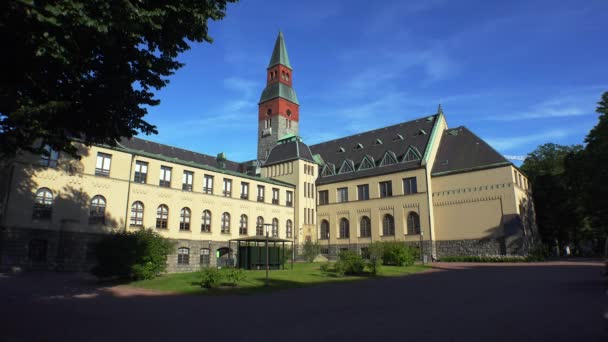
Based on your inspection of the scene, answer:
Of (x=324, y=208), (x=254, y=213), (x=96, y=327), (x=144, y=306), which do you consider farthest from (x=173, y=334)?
(x=324, y=208)

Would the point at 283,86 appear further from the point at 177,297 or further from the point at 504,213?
the point at 177,297

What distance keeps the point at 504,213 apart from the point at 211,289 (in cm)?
3304

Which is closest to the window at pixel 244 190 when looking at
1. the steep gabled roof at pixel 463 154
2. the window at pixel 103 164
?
the window at pixel 103 164

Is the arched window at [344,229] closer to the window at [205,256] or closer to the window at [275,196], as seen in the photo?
the window at [275,196]

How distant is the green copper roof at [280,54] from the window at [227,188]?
34420 mm

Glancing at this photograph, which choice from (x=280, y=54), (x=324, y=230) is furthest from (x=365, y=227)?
(x=280, y=54)

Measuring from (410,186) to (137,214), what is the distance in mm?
30254

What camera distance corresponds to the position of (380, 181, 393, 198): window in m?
49.5

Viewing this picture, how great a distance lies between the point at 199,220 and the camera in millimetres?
42625

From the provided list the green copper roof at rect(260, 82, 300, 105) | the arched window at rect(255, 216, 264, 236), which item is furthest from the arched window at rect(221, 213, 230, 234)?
the green copper roof at rect(260, 82, 300, 105)

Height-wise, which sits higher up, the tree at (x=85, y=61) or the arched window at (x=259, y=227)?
the tree at (x=85, y=61)

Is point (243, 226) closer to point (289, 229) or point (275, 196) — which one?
point (275, 196)

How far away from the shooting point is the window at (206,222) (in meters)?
43.2

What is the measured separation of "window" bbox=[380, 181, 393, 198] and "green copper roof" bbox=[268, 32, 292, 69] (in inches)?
1366
